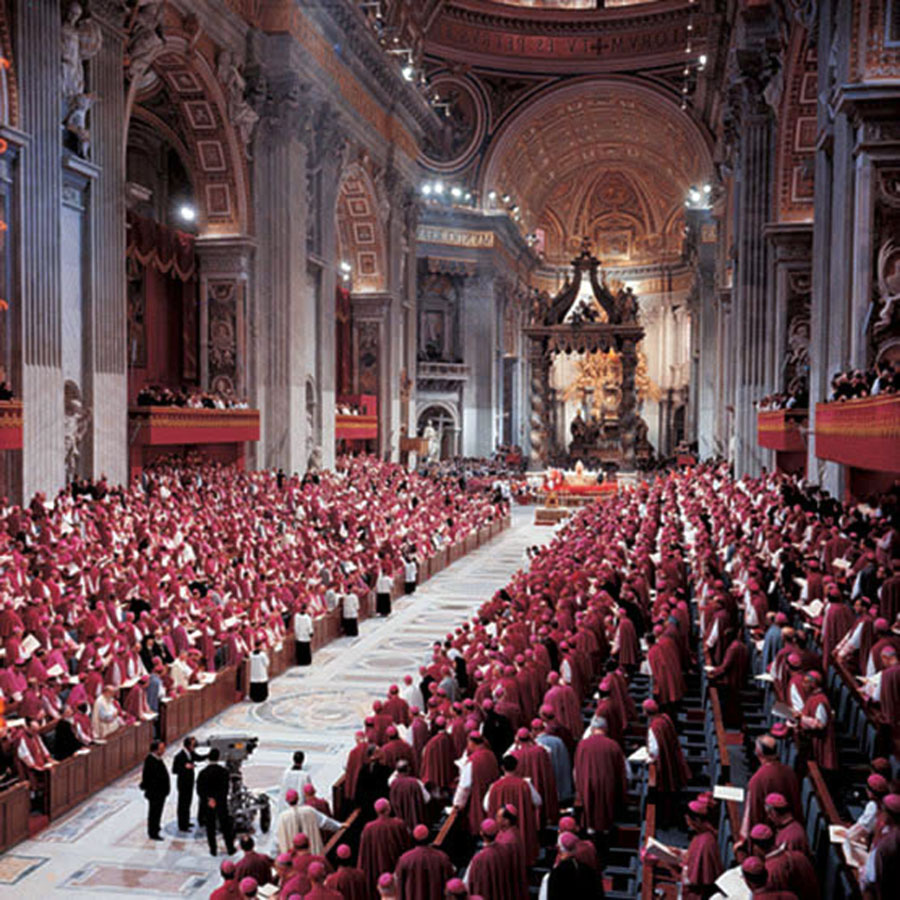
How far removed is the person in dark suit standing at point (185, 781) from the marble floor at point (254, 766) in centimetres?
17

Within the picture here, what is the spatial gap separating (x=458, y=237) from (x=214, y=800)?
41030 millimetres

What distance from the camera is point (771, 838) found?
16.8 feet

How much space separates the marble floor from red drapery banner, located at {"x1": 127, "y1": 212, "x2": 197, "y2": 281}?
497 inches

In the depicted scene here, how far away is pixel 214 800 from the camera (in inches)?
301

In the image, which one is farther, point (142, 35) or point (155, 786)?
point (142, 35)

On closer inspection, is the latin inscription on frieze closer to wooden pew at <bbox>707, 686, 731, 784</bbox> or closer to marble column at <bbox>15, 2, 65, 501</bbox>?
marble column at <bbox>15, 2, 65, 501</bbox>

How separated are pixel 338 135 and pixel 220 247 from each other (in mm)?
6360

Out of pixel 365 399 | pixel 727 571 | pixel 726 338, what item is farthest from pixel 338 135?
pixel 727 571

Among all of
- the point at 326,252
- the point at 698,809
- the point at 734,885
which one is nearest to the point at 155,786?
the point at 698,809

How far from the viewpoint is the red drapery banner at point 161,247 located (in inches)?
980

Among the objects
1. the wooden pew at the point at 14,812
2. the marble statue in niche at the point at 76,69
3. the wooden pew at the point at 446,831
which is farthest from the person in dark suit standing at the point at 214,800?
the marble statue in niche at the point at 76,69

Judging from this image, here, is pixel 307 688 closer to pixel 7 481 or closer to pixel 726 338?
pixel 7 481

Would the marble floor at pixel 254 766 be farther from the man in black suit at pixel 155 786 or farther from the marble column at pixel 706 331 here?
the marble column at pixel 706 331

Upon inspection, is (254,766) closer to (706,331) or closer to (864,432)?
(864,432)
